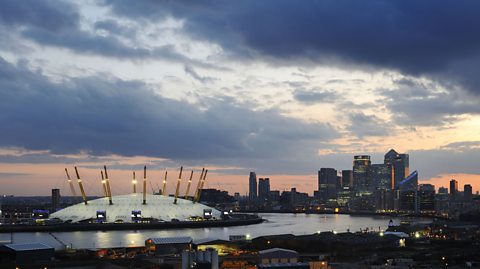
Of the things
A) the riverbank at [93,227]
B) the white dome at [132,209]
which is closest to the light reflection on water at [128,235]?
the riverbank at [93,227]

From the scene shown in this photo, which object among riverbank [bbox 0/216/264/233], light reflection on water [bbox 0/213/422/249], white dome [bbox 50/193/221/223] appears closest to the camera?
light reflection on water [bbox 0/213/422/249]

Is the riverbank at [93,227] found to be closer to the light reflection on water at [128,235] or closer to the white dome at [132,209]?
the white dome at [132,209]

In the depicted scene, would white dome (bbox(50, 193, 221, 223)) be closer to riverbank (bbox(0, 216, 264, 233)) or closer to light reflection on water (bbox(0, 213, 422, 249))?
riverbank (bbox(0, 216, 264, 233))

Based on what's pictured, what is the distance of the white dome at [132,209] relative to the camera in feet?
222

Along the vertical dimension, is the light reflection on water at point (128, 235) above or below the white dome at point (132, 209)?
below

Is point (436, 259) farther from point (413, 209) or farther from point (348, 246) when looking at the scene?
point (413, 209)

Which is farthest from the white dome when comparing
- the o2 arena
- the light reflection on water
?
the light reflection on water

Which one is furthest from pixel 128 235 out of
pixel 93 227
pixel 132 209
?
pixel 132 209

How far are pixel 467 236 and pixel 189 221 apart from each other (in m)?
32.3

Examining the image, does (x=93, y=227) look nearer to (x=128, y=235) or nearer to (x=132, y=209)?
(x=132, y=209)

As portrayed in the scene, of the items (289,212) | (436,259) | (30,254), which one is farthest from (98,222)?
(289,212)

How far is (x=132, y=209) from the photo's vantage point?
2726 inches

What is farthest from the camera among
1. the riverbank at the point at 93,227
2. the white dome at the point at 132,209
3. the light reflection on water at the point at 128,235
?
the white dome at the point at 132,209

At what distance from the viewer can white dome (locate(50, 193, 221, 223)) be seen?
67.8 m
